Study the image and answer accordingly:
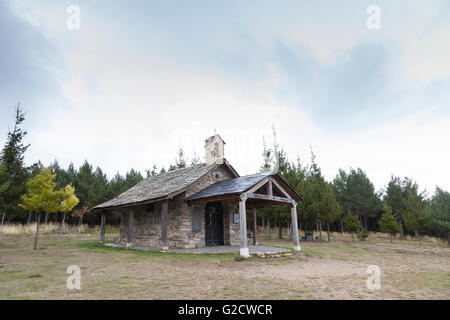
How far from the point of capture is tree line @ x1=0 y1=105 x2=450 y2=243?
2155 centimetres

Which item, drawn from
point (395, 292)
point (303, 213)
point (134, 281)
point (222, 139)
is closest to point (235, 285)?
point (134, 281)

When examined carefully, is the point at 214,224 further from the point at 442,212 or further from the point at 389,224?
the point at 389,224

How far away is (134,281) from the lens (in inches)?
238

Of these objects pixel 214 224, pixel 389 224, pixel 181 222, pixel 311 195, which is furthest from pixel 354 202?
pixel 181 222

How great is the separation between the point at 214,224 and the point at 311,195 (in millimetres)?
11968

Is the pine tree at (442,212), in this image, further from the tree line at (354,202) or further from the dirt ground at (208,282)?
the dirt ground at (208,282)

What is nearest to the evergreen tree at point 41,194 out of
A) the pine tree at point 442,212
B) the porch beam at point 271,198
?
the porch beam at point 271,198

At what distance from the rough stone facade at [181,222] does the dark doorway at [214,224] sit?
0.29 metres

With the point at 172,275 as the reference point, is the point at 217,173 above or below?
above

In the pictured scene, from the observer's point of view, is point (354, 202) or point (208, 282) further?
point (354, 202)

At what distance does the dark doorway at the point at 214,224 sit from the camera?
1421cm

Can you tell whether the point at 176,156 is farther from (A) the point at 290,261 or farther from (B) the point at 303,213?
(A) the point at 290,261

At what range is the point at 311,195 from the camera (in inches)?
911
